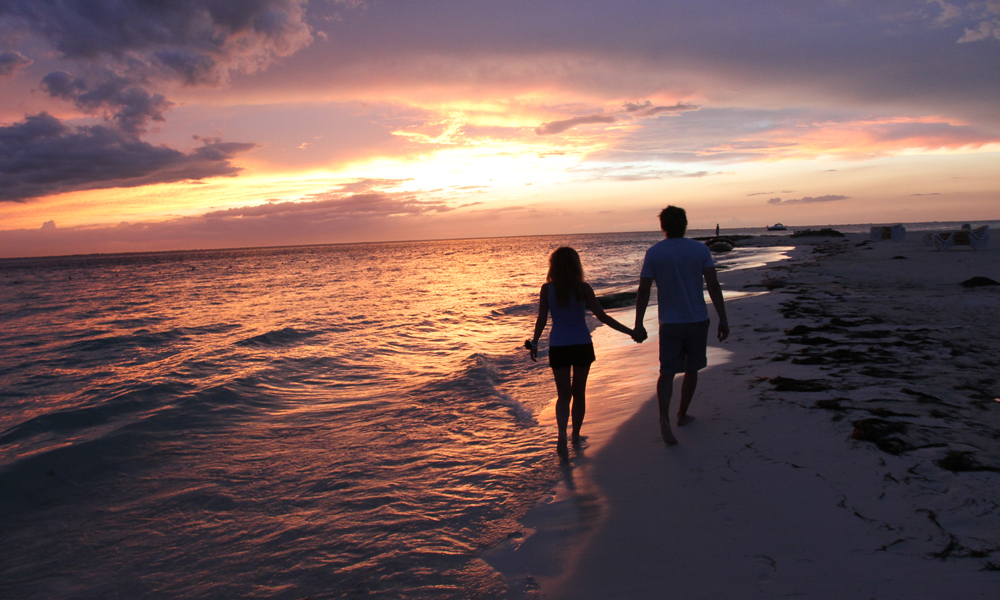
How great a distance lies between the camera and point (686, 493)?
386 cm

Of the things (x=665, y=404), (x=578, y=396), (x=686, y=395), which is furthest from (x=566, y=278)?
(x=686, y=395)

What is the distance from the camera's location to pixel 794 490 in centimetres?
357

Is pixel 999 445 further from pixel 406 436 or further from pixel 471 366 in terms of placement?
pixel 471 366

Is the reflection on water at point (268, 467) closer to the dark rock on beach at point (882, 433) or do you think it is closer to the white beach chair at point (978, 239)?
the dark rock on beach at point (882, 433)

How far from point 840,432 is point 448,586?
3.50 metres

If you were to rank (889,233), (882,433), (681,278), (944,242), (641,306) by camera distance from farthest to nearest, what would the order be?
(889,233), (944,242), (641,306), (681,278), (882,433)

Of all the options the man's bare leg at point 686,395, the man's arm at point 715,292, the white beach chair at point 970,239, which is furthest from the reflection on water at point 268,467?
the white beach chair at point 970,239

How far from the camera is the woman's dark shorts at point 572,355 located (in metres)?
5.02

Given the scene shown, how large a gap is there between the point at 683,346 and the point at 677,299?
0.48 m

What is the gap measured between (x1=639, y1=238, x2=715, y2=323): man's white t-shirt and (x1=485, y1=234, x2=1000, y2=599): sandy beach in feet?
4.05

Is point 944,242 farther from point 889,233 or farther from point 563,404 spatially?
point 563,404

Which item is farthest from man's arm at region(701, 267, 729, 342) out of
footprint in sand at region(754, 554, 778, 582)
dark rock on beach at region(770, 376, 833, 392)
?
footprint in sand at region(754, 554, 778, 582)

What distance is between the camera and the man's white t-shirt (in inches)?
184

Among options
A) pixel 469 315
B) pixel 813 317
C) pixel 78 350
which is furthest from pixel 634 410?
pixel 78 350
